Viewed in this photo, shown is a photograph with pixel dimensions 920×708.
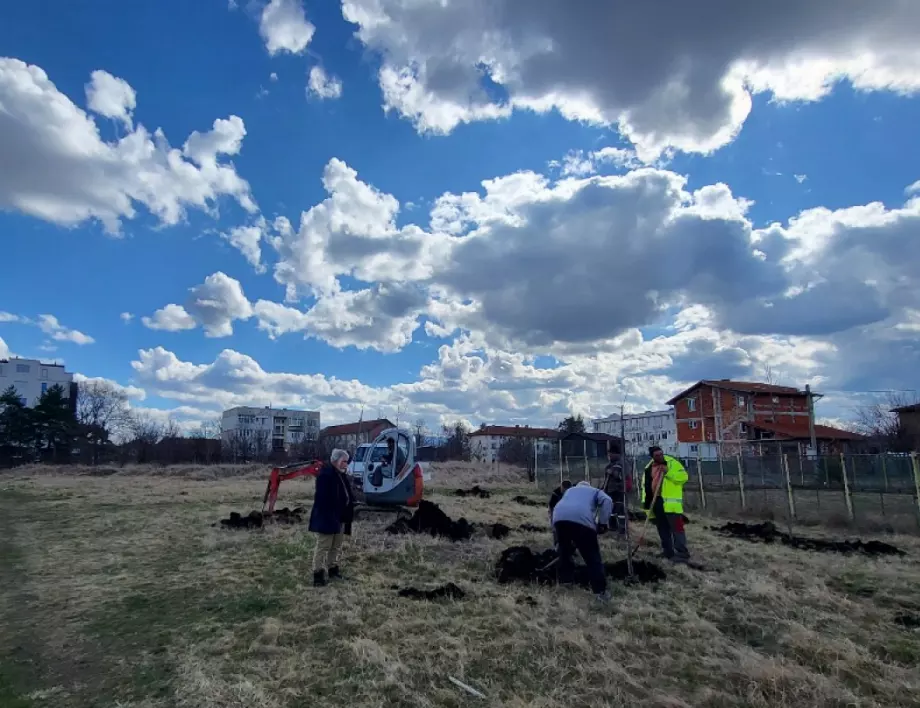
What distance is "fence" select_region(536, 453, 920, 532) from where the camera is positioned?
1559 cm

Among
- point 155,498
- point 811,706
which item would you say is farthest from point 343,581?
point 155,498

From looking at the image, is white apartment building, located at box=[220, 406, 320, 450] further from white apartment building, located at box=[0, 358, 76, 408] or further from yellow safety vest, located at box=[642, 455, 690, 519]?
yellow safety vest, located at box=[642, 455, 690, 519]

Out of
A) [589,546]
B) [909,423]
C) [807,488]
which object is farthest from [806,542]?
[909,423]

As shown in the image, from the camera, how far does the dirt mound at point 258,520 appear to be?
571 inches

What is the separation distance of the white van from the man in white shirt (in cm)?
902

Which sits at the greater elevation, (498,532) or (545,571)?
(498,532)

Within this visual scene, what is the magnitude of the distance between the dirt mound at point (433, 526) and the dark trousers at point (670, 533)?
13.2ft

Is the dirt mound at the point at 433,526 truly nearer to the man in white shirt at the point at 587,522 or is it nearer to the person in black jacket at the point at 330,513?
the person in black jacket at the point at 330,513

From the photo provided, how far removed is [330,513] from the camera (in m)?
8.58

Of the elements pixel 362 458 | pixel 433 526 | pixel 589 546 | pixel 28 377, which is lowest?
pixel 433 526

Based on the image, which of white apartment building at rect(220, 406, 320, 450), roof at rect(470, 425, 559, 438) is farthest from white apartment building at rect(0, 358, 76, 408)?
roof at rect(470, 425, 559, 438)

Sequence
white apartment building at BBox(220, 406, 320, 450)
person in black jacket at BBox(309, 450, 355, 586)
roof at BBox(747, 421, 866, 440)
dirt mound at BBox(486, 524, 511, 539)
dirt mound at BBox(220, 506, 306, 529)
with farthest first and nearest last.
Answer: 1. white apartment building at BBox(220, 406, 320, 450)
2. roof at BBox(747, 421, 866, 440)
3. dirt mound at BBox(220, 506, 306, 529)
4. dirt mound at BBox(486, 524, 511, 539)
5. person in black jacket at BBox(309, 450, 355, 586)

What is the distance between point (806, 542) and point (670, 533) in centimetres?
420

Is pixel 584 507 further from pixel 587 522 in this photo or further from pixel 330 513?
pixel 330 513
